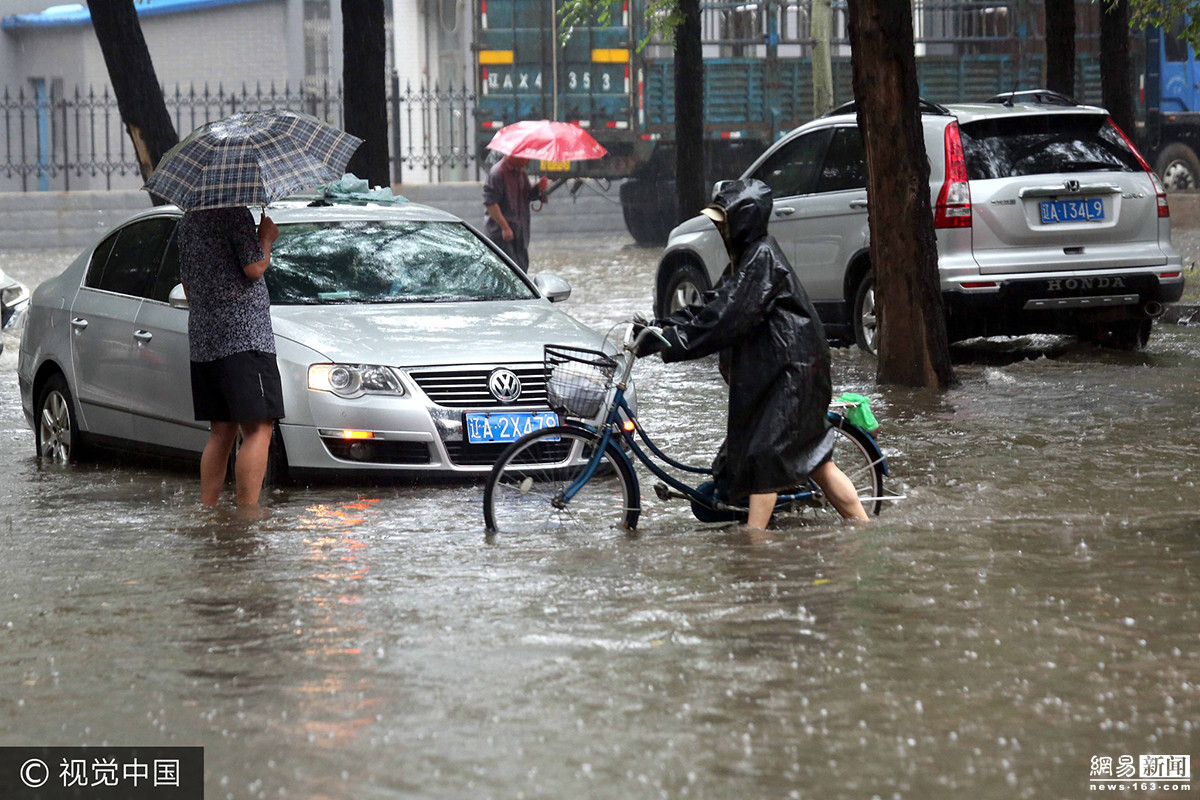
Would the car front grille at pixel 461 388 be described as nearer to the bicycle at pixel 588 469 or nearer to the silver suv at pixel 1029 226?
the bicycle at pixel 588 469

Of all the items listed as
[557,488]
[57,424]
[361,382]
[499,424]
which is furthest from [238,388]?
[57,424]

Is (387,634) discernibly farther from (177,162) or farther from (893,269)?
(893,269)

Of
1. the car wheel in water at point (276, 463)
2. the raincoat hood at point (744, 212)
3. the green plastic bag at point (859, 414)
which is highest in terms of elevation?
the raincoat hood at point (744, 212)

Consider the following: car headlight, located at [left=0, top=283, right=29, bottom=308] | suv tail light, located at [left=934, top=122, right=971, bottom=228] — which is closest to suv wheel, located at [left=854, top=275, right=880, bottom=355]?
suv tail light, located at [left=934, top=122, right=971, bottom=228]

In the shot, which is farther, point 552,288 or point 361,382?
point 552,288

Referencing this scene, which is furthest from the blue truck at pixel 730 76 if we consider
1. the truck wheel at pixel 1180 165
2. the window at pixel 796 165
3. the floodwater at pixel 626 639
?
the floodwater at pixel 626 639

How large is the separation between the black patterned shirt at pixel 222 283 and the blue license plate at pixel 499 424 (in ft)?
3.30

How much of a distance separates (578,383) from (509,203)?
9338mm

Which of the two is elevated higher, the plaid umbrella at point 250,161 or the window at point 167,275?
the plaid umbrella at point 250,161

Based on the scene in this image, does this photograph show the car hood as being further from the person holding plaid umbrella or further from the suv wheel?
the suv wheel

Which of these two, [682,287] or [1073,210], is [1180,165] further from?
[1073,210]

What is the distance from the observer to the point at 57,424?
9.77 metres

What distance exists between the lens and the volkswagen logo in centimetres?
802

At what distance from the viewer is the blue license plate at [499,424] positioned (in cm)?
801
